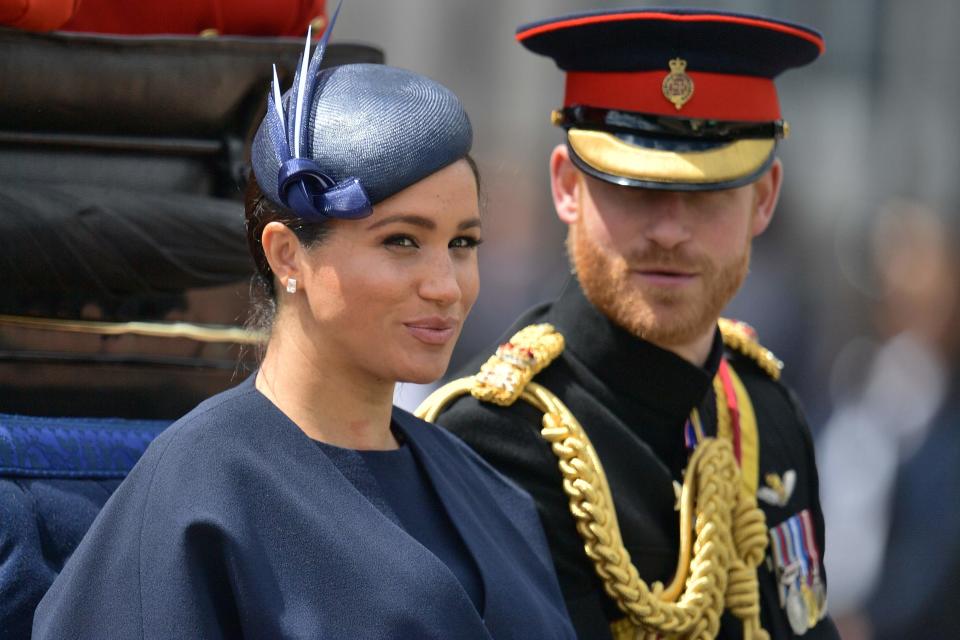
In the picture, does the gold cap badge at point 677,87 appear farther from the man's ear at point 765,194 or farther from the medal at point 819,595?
the medal at point 819,595

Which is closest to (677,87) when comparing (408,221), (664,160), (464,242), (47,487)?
(664,160)

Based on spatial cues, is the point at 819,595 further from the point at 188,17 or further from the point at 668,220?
the point at 188,17

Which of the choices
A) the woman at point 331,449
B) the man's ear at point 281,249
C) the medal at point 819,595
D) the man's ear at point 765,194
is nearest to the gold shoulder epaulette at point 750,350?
the man's ear at point 765,194

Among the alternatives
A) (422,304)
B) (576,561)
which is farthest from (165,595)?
(576,561)

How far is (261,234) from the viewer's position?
2590 millimetres

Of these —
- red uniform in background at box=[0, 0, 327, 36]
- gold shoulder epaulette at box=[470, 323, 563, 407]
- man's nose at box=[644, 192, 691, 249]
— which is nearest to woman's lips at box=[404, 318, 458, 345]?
gold shoulder epaulette at box=[470, 323, 563, 407]

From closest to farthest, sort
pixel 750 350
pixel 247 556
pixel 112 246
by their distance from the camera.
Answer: pixel 247 556 < pixel 112 246 < pixel 750 350

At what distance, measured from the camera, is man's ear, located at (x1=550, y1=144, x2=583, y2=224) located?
3.54 m

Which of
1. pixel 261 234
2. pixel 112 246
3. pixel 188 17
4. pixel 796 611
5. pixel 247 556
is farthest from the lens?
pixel 796 611

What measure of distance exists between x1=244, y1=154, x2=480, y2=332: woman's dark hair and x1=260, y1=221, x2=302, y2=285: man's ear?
11 mm

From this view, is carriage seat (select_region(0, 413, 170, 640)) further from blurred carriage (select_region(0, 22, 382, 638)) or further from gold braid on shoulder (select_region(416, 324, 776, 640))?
gold braid on shoulder (select_region(416, 324, 776, 640))

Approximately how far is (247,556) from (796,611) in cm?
159

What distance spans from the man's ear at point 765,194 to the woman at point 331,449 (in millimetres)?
1129

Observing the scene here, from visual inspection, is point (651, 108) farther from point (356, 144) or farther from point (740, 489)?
point (356, 144)
